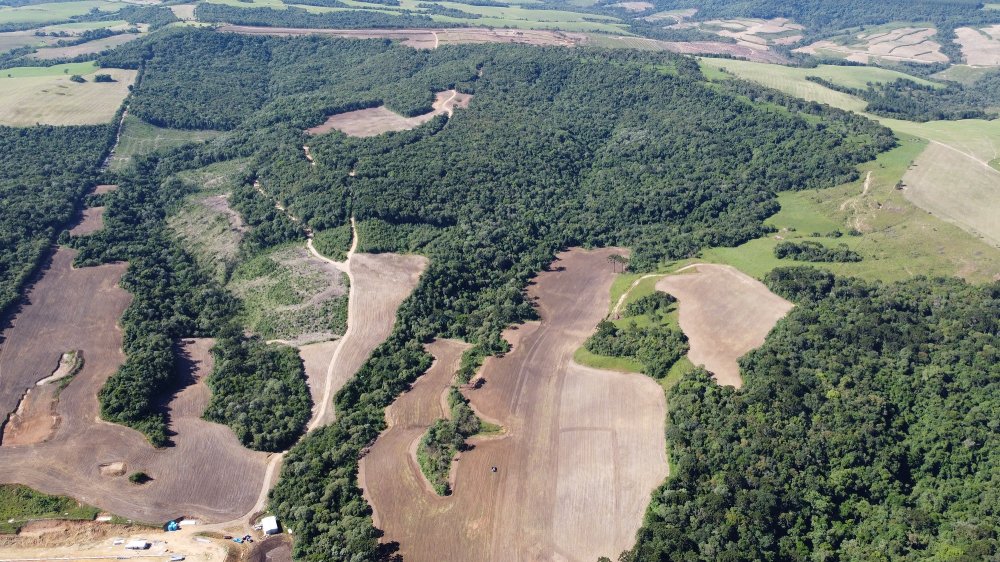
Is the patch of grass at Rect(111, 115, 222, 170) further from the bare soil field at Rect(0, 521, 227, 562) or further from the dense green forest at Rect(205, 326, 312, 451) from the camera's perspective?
the bare soil field at Rect(0, 521, 227, 562)

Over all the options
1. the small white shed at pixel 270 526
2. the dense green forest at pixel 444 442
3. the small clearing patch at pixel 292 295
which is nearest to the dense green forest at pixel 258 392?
the small clearing patch at pixel 292 295

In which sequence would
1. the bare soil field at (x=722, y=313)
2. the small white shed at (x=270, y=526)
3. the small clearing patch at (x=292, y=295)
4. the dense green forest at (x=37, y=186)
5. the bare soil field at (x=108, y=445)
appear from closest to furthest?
1. the small white shed at (x=270, y=526)
2. the bare soil field at (x=108, y=445)
3. the bare soil field at (x=722, y=313)
4. the small clearing patch at (x=292, y=295)
5. the dense green forest at (x=37, y=186)

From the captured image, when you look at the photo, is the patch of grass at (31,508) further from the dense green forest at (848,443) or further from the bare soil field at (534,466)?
the dense green forest at (848,443)

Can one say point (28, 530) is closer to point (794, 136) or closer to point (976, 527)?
point (976, 527)

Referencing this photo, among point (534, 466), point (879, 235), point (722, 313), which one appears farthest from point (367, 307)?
point (879, 235)

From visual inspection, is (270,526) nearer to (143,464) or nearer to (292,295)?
(143,464)

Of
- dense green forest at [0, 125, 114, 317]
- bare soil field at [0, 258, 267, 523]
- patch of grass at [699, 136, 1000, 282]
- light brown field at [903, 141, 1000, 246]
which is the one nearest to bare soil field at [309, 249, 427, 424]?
bare soil field at [0, 258, 267, 523]
